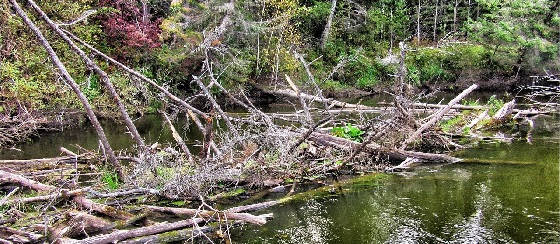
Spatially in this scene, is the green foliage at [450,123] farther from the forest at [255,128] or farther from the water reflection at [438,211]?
the water reflection at [438,211]

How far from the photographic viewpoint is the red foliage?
21.8 meters

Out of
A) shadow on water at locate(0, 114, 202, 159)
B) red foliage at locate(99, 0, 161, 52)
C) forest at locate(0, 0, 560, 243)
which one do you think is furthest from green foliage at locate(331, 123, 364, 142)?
red foliage at locate(99, 0, 161, 52)

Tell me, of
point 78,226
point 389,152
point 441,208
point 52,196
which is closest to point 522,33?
point 389,152

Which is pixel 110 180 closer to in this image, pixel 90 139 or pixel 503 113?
pixel 90 139

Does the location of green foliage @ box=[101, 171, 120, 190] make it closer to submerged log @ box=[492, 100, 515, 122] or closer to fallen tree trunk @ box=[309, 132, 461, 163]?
fallen tree trunk @ box=[309, 132, 461, 163]

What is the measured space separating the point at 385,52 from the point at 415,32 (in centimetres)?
354

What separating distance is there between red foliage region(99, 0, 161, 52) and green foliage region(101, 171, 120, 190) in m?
13.6

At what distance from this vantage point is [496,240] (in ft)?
20.9

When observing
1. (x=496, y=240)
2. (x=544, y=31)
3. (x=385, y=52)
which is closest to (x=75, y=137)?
(x=496, y=240)

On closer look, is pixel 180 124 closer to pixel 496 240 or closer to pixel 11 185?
pixel 11 185

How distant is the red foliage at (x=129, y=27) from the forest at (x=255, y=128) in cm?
10

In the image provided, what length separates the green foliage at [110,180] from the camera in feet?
27.9

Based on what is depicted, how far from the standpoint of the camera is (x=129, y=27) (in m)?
21.7

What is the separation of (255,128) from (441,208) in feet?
14.3
